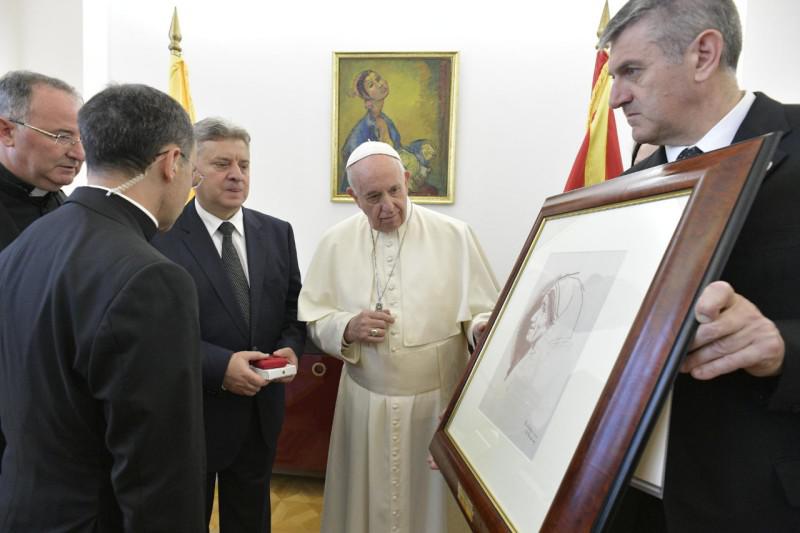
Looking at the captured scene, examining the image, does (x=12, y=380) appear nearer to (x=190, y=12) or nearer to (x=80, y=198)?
(x=80, y=198)

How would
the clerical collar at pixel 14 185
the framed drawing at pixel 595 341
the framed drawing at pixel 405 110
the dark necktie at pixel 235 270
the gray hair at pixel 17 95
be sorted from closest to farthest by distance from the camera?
the framed drawing at pixel 595 341
the gray hair at pixel 17 95
the clerical collar at pixel 14 185
the dark necktie at pixel 235 270
the framed drawing at pixel 405 110

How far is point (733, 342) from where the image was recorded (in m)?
0.71

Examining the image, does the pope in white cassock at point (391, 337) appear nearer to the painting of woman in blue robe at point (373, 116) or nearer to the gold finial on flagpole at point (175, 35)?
the painting of woman in blue robe at point (373, 116)

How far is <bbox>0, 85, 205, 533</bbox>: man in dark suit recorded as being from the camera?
3.43 feet

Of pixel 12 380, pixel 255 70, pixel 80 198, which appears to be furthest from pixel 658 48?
pixel 255 70

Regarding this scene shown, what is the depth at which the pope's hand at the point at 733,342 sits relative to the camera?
0.69m

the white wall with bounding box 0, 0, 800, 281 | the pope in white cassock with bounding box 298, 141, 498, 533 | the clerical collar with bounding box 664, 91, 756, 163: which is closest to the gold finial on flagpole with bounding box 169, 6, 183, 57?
the white wall with bounding box 0, 0, 800, 281

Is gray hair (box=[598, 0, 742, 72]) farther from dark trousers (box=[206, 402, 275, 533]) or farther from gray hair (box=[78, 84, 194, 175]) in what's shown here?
dark trousers (box=[206, 402, 275, 533])

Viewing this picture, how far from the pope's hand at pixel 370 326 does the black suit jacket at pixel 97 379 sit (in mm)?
994

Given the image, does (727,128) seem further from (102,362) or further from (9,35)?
(9,35)

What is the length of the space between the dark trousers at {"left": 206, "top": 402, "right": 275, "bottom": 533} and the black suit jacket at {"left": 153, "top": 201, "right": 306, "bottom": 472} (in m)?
0.06

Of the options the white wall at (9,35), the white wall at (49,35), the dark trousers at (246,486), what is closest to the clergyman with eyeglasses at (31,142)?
the dark trousers at (246,486)

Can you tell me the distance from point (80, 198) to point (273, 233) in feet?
3.82

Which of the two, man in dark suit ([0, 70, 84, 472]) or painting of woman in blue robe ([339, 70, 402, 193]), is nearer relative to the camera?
man in dark suit ([0, 70, 84, 472])
